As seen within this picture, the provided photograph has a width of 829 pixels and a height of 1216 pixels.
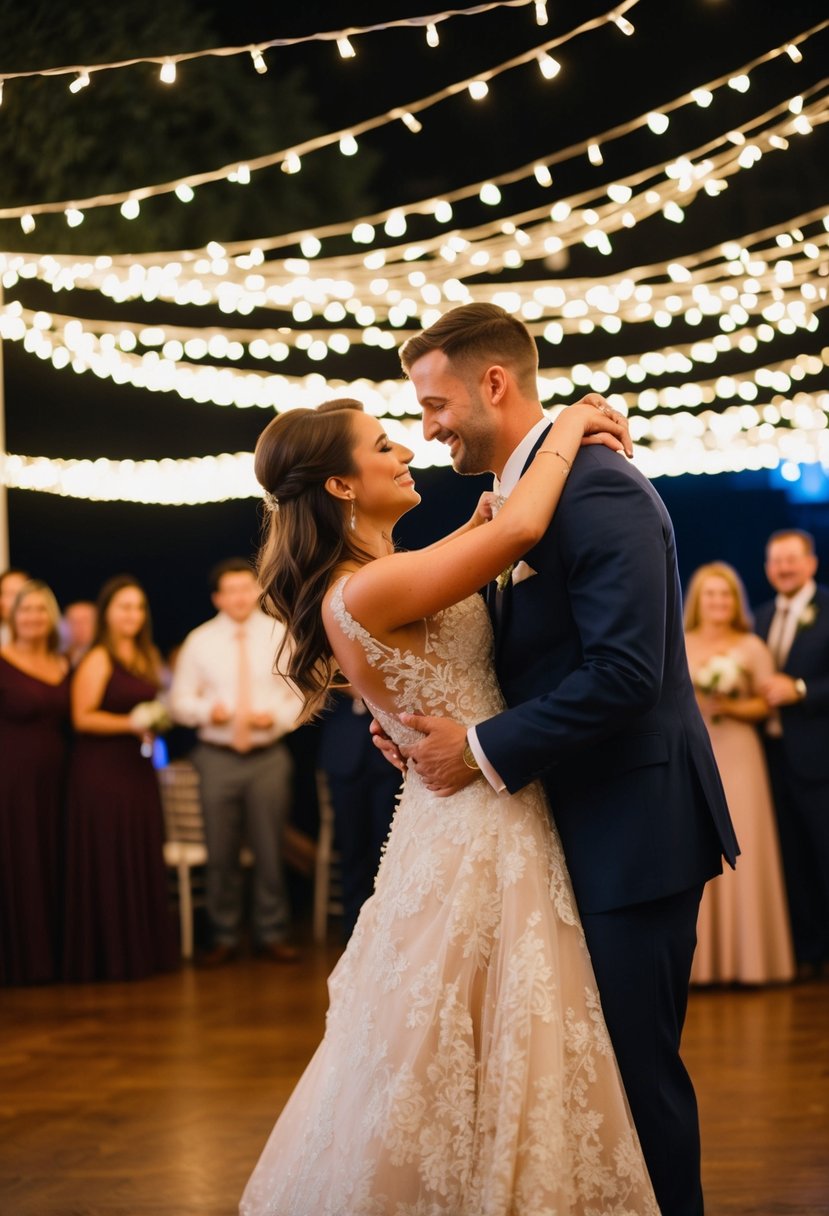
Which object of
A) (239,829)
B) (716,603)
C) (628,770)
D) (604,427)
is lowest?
(239,829)

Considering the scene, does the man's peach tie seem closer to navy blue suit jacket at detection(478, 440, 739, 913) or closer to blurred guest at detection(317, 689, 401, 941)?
blurred guest at detection(317, 689, 401, 941)

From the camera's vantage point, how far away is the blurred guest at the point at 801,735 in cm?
545

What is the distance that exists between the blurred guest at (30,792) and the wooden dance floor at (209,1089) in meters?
0.22

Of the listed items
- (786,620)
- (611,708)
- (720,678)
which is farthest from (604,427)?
(786,620)

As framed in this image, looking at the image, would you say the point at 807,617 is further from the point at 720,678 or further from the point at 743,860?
the point at 743,860

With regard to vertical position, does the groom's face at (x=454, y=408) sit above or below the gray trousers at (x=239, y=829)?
above

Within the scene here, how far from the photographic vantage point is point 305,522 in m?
2.49

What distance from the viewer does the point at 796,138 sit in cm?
953

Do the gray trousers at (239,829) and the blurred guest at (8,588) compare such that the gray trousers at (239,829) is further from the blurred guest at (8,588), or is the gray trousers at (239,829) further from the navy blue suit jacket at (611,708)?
the navy blue suit jacket at (611,708)

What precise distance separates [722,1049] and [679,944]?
7.84ft

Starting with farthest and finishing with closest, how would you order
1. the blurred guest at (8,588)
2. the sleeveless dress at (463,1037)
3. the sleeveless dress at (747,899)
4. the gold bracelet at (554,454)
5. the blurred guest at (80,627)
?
1. the blurred guest at (80,627)
2. the blurred guest at (8,588)
3. the sleeveless dress at (747,899)
4. the gold bracelet at (554,454)
5. the sleeveless dress at (463,1037)

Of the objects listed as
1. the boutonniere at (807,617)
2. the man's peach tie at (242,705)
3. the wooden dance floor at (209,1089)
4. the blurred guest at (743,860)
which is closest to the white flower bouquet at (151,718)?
the man's peach tie at (242,705)

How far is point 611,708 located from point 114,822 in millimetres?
4293

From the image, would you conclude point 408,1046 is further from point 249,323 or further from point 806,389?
point 249,323
